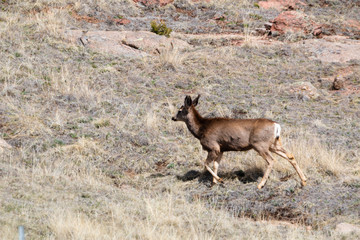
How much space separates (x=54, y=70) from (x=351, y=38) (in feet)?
41.4

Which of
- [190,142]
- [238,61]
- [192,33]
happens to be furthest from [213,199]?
[192,33]

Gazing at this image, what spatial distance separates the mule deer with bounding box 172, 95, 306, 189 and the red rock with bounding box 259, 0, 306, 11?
58.8 feet

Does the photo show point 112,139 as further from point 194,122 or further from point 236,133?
point 236,133

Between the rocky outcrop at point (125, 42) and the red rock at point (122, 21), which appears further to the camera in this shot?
the red rock at point (122, 21)

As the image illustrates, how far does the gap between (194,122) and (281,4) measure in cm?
1879

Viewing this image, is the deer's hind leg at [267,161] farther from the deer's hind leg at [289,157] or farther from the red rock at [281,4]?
the red rock at [281,4]

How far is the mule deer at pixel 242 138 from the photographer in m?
9.62

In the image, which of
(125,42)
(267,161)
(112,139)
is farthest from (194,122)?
(125,42)

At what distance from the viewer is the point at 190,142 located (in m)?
12.5

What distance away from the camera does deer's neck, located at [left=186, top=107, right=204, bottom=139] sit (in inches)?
412

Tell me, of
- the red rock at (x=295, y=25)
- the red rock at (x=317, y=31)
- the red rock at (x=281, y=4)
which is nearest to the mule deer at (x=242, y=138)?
the red rock at (x=295, y=25)

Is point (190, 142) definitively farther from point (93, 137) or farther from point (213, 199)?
point (213, 199)

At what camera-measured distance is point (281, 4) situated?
27.5 meters

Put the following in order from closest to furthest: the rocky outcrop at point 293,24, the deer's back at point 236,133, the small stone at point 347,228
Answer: the small stone at point 347,228 < the deer's back at point 236,133 < the rocky outcrop at point 293,24
